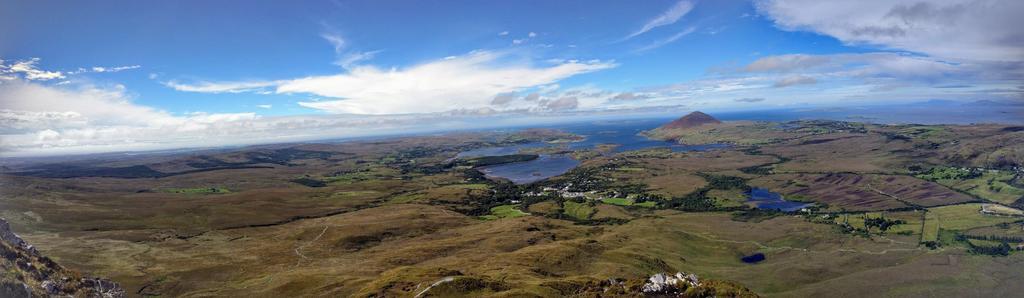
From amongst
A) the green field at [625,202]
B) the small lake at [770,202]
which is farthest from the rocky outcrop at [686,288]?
the green field at [625,202]

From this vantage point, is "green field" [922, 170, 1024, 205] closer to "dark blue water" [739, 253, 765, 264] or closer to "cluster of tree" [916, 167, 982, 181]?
"cluster of tree" [916, 167, 982, 181]

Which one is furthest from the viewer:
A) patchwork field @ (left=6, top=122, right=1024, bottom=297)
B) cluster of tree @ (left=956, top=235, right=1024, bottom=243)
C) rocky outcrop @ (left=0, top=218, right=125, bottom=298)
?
cluster of tree @ (left=956, top=235, right=1024, bottom=243)

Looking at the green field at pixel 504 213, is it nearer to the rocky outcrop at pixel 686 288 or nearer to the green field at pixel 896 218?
the green field at pixel 896 218

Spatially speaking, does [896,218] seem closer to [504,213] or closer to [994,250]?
[994,250]

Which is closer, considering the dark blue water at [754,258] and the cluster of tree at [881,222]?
the dark blue water at [754,258]

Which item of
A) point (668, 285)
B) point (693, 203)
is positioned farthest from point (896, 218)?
point (668, 285)

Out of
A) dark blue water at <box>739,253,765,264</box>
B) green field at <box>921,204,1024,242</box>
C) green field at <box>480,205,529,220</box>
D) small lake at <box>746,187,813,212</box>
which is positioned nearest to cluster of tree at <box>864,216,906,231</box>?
green field at <box>921,204,1024,242</box>

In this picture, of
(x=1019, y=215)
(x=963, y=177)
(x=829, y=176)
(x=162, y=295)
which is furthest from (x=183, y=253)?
(x=963, y=177)
